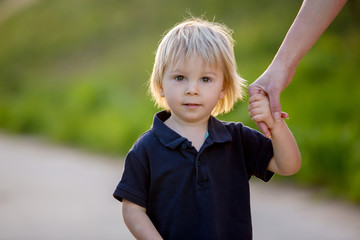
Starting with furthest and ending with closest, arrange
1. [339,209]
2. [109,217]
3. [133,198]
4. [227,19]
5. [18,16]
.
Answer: [18,16]
[227,19]
[109,217]
[339,209]
[133,198]

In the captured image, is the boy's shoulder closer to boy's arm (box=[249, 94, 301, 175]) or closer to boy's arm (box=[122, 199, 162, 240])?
boy's arm (box=[122, 199, 162, 240])

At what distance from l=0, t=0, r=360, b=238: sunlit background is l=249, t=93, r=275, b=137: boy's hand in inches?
78.3

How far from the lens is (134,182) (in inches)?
64.7

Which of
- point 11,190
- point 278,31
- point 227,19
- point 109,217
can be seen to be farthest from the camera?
point 227,19

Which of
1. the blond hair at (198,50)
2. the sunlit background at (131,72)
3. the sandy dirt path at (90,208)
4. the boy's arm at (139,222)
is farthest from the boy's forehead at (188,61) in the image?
the sunlit background at (131,72)

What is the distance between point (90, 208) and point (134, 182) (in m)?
2.30

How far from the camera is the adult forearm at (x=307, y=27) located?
71.2 inches

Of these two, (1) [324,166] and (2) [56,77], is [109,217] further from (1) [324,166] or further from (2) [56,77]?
(2) [56,77]

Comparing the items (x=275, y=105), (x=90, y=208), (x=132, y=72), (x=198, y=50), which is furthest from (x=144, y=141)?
(x=132, y=72)

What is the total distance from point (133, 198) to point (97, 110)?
Answer: 4.43 metres

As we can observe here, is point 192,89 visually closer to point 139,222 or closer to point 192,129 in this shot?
point 192,129

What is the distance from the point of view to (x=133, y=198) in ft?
5.38

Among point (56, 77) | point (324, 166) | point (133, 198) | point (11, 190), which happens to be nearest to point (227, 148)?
point (133, 198)

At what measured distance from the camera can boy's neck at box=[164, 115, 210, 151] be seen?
172 cm
